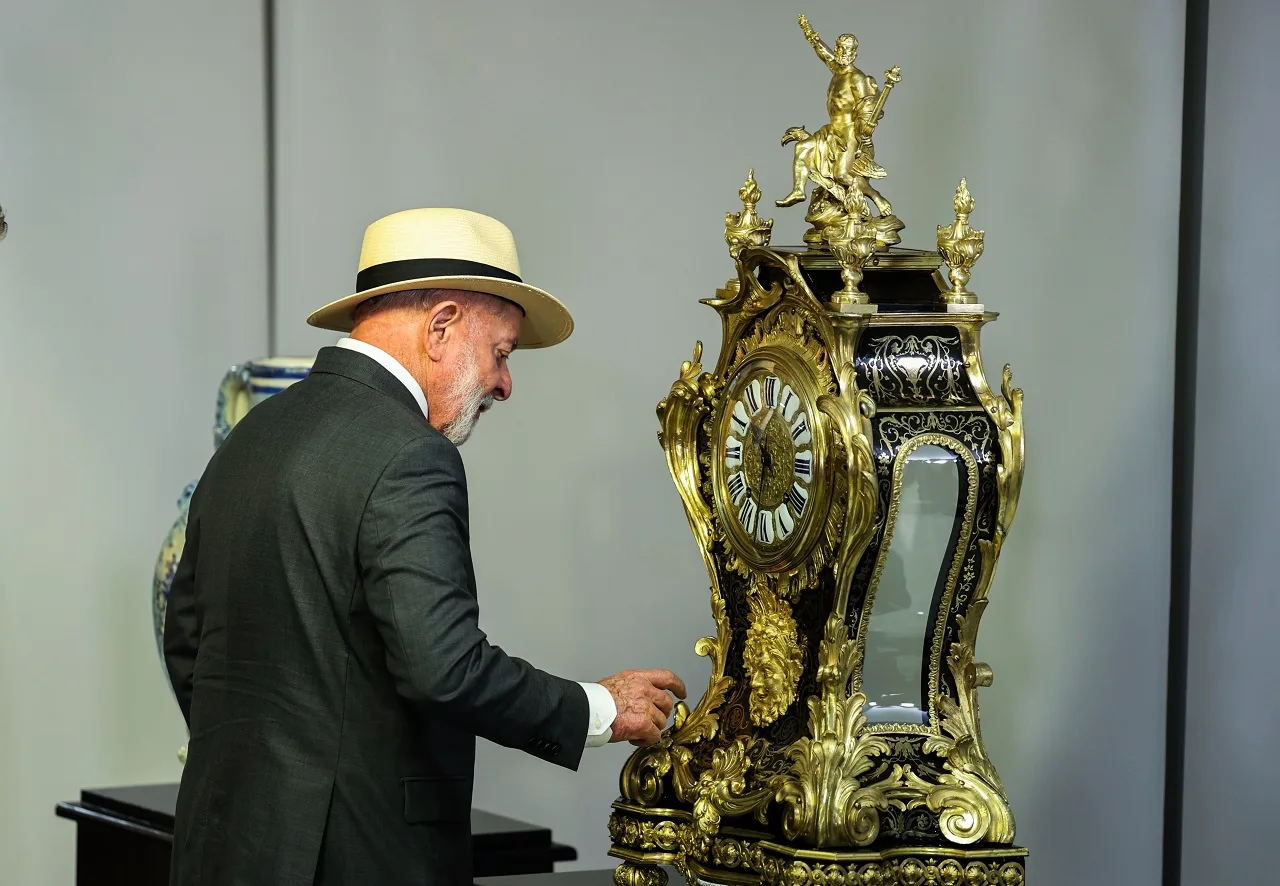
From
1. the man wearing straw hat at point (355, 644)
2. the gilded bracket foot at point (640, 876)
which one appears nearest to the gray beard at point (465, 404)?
the man wearing straw hat at point (355, 644)

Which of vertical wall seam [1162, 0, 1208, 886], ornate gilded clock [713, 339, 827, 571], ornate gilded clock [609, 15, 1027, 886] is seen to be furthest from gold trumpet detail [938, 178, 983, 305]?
Answer: vertical wall seam [1162, 0, 1208, 886]

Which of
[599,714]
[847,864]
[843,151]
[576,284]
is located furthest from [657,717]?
[576,284]

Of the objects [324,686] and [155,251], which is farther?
[155,251]

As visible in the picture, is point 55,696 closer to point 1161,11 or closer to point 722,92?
point 722,92

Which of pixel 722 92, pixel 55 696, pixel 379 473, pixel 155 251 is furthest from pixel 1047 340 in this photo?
pixel 55 696

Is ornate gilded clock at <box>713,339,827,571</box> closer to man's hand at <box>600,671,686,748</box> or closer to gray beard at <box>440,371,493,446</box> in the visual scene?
man's hand at <box>600,671,686,748</box>

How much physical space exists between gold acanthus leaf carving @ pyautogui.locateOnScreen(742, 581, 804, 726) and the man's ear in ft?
1.87

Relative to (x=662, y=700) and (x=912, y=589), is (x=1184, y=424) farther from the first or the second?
(x=662, y=700)

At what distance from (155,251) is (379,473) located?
2.48m

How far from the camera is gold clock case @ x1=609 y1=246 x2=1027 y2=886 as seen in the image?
7.94 feet

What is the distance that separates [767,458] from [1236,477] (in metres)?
1.32

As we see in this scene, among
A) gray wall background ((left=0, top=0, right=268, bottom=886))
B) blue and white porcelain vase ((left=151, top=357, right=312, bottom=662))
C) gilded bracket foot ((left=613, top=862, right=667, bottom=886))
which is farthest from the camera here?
gray wall background ((left=0, top=0, right=268, bottom=886))

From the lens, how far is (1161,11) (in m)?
3.64

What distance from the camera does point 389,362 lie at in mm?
2490
